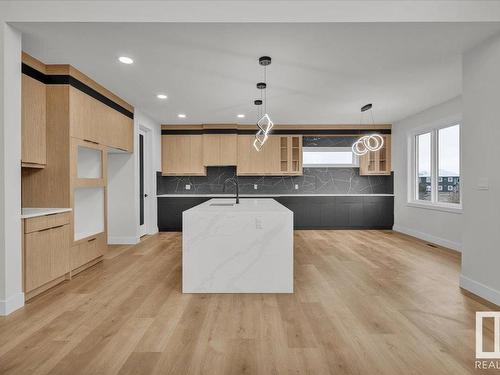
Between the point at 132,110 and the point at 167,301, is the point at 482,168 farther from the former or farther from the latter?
the point at 132,110

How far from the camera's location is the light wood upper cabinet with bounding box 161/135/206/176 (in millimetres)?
6312

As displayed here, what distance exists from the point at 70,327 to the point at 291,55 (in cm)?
312

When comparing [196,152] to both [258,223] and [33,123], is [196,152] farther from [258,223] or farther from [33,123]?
[258,223]

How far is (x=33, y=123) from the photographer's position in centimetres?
294

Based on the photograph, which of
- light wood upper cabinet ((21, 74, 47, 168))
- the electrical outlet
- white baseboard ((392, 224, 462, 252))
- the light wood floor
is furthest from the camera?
white baseboard ((392, 224, 462, 252))

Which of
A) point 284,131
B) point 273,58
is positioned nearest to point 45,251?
point 273,58

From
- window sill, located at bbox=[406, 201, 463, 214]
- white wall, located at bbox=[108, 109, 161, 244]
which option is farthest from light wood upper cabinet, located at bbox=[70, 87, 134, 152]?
window sill, located at bbox=[406, 201, 463, 214]

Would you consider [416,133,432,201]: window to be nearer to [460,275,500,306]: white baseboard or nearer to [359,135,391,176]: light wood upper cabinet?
[359,135,391,176]: light wood upper cabinet

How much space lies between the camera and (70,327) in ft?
6.82

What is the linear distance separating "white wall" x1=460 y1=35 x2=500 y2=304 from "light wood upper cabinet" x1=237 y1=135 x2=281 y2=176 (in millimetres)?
3854

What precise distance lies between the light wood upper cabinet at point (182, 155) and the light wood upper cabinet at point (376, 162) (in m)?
3.63

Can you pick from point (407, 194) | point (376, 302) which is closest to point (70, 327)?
point (376, 302)

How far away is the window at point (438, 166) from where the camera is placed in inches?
183

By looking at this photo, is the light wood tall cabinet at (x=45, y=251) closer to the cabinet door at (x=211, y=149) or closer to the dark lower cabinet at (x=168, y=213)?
the dark lower cabinet at (x=168, y=213)
